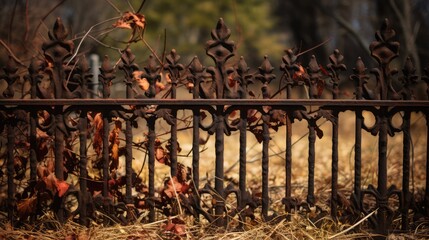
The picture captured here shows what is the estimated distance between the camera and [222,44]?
3076 mm

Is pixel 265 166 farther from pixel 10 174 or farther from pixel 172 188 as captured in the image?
pixel 10 174

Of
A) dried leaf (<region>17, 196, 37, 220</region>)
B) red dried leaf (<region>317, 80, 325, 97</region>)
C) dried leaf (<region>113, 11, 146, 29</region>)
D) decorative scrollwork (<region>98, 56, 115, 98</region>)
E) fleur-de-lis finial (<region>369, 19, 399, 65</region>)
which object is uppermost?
dried leaf (<region>113, 11, 146, 29</region>)

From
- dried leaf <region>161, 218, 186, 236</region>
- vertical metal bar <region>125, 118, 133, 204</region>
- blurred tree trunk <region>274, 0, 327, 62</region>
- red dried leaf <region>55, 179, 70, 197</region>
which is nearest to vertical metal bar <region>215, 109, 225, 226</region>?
dried leaf <region>161, 218, 186, 236</region>

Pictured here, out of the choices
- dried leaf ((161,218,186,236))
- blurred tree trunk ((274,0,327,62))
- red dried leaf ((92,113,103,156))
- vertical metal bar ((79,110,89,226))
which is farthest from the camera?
blurred tree trunk ((274,0,327,62))

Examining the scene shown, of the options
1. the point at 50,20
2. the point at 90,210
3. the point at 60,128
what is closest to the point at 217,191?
the point at 90,210

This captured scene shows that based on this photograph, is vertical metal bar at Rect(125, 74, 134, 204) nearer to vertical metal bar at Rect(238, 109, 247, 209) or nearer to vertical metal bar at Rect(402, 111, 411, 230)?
vertical metal bar at Rect(238, 109, 247, 209)

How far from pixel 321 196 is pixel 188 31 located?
1224 inches

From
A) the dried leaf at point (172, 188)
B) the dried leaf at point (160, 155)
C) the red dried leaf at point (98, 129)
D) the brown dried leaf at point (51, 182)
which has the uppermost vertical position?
the red dried leaf at point (98, 129)

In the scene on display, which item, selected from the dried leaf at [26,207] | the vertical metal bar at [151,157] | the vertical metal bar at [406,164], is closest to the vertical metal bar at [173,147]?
the vertical metal bar at [151,157]

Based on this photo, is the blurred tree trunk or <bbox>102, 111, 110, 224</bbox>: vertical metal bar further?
the blurred tree trunk

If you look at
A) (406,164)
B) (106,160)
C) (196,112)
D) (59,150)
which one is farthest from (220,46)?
(406,164)

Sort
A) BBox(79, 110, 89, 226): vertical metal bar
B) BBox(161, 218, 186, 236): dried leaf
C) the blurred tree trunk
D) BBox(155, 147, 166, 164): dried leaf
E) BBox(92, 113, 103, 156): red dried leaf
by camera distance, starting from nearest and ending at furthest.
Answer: BBox(161, 218, 186, 236): dried leaf < BBox(79, 110, 89, 226): vertical metal bar < BBox(92, 113, 103, 156): red dried leaf < BBox(155, 147, 166, 164): dried leaf < the blurred tree trunk

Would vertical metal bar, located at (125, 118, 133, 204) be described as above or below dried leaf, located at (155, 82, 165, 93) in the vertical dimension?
below

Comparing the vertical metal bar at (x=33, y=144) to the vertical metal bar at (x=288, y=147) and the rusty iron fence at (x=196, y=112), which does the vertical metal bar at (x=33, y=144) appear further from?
the vertical metal bar at (x=288, y=147)
